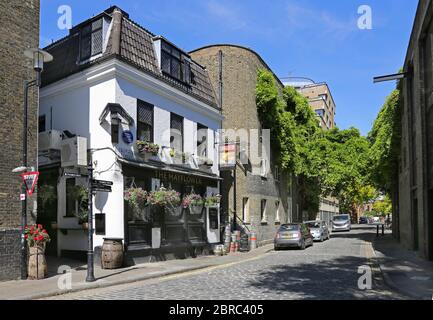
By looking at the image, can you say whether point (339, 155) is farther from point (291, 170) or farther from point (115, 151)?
point (115, 151)

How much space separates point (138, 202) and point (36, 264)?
4.29m

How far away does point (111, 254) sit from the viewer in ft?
46.9

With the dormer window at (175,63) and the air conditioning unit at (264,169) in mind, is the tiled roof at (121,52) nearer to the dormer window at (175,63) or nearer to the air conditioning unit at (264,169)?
the dormer window at (175,63)

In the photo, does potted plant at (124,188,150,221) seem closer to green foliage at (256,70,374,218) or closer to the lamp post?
the lamp post

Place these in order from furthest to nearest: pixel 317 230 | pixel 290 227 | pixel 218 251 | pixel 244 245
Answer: pixel 317 230 → pixel 290 227 → pixel 244 245 → pixel 218 251

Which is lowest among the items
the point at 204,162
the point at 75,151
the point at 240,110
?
the point at 204,162

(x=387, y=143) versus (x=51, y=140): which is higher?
(x=387, y=143)

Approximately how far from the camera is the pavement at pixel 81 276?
33.6 feet

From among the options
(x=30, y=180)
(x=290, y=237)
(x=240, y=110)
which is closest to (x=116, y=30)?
(x=30, y=180)

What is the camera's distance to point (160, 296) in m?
9.70

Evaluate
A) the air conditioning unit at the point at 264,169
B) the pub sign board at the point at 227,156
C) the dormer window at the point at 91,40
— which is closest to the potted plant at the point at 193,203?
the pub sign board at the point at 227,156

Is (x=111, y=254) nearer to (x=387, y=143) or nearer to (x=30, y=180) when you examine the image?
(x=30, y=180)

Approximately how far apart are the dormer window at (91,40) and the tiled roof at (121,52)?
32cm
